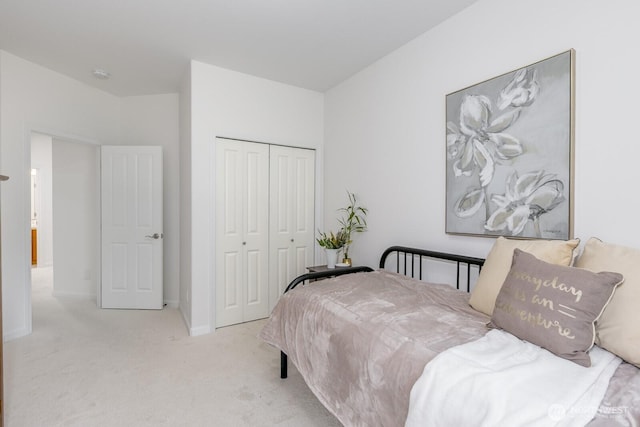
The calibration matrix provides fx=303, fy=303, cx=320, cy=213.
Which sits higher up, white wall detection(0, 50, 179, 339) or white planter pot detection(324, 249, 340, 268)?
white wall detection(0, 50, 179, 339)

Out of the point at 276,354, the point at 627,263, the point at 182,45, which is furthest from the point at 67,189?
the point at 627,263

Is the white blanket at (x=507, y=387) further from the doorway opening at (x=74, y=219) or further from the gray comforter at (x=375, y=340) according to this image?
the doorway opening at (x=74, y=219)

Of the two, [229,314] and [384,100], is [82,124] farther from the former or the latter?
[384,100]

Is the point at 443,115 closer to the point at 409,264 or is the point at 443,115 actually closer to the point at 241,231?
the point at 409,264

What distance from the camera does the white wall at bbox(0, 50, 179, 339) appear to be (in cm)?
287

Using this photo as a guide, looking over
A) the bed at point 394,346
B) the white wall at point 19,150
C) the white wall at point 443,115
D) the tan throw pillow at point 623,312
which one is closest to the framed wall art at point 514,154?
the white wall at point 443,115

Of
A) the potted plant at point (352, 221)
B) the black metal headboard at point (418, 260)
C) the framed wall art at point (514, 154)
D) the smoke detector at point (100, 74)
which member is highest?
the smoke detector at point (100, 74)

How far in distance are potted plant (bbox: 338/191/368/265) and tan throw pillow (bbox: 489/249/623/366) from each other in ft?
6.35

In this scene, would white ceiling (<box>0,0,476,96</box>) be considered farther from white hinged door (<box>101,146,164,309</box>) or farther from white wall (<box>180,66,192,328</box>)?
white hinged door (<box>101,146,164,309</box>)

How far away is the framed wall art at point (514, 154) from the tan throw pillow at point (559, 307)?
641 mm

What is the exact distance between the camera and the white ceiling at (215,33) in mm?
2172

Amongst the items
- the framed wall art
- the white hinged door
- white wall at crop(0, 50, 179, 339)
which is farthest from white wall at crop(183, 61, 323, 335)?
the framed wall art

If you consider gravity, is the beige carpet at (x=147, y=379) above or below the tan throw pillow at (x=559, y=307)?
below

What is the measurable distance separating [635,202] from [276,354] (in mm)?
2521
